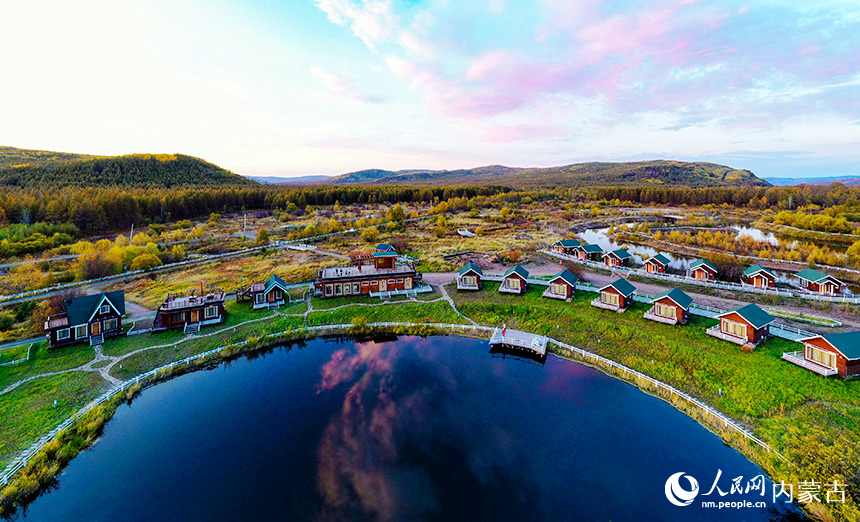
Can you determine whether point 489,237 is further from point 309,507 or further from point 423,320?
point 309,507

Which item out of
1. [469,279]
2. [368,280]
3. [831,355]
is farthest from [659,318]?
[368,280]

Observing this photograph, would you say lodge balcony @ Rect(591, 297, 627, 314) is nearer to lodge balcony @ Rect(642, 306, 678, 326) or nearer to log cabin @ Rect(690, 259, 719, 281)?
lodge balcony @ Rect(642, 306, 678, 326)

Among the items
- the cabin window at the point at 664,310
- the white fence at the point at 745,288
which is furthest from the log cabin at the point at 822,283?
the cabin window at the point at 664,310

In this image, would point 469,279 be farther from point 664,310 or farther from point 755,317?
point 755,317

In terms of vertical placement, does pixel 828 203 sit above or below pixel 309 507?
above

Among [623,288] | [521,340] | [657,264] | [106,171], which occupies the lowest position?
[521,340]

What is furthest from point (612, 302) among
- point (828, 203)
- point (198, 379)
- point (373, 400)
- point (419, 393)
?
point (828, 203)

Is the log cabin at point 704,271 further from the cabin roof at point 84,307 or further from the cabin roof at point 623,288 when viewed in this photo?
the cabin roof at point 84,307
